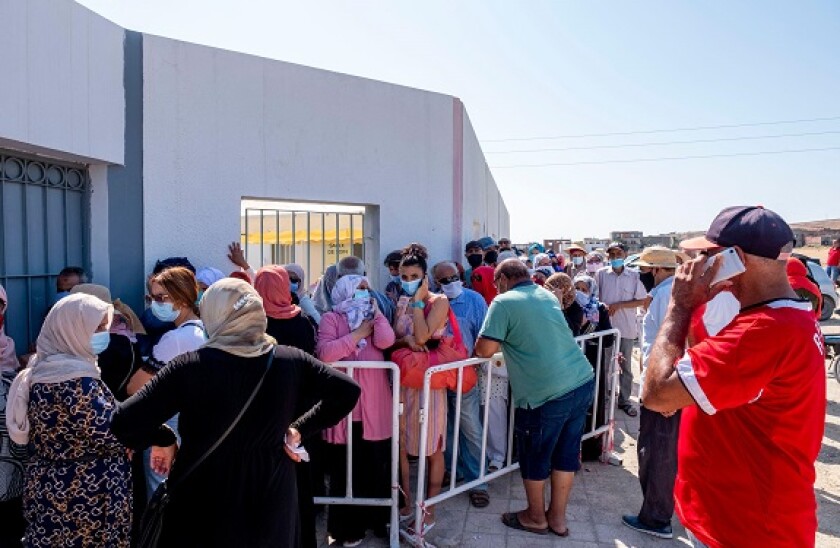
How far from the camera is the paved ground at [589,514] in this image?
387 centimetres

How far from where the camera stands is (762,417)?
2.04 m

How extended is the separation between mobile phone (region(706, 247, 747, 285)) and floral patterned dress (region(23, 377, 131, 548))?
2.61m

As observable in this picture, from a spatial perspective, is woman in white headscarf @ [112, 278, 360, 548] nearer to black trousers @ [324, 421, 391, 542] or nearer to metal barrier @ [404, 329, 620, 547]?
black trousers @ [324, 421, 391, 542]

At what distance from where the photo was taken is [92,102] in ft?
15.0

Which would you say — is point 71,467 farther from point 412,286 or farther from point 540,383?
point 540,383

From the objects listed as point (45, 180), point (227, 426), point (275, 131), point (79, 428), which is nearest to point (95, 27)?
point (45, 180)

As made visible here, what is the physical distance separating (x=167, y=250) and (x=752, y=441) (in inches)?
189

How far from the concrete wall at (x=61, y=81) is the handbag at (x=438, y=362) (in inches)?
115

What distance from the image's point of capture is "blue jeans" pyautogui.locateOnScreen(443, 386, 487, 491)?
4453 millimetres

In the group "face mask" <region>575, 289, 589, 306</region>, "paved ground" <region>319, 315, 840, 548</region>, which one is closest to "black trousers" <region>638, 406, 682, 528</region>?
"paved ground" <region>319, 315, 840, 548</region>

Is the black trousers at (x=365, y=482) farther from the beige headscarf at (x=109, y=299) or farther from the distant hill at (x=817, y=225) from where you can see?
the distant hill at (x=817, y=225)

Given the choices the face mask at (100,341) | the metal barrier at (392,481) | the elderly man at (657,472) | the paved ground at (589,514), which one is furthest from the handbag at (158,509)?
the elderly man at (657,472)

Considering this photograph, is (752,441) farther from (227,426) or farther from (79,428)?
(79,428)

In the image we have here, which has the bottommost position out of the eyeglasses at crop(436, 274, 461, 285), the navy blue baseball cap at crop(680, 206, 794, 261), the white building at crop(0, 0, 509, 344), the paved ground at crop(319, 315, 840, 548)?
the paved ground at crop(319, 315, 840, 548)
